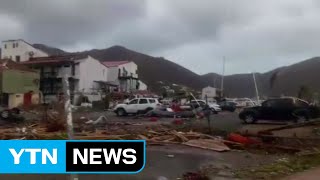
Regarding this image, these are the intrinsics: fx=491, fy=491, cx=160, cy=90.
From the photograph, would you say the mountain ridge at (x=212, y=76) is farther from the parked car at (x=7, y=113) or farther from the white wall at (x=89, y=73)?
the parked car at (x=7, y=113)

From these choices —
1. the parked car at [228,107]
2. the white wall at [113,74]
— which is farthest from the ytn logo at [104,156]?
the white wall at [113,74]

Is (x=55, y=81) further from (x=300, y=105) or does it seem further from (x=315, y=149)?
(x=315, y=149)

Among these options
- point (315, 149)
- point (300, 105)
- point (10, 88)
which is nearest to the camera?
point (315, 149)

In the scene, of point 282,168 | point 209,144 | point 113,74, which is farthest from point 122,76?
point 282,168

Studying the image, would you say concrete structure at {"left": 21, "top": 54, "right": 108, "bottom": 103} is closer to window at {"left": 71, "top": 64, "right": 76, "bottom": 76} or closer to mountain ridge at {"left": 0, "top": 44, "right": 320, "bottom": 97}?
window at {"left": 71, "top": 64, "right": 76, "bottom": 76}

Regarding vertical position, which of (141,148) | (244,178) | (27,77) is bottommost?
(244,178)

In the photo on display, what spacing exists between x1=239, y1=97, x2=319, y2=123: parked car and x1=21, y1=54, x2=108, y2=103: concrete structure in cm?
4239

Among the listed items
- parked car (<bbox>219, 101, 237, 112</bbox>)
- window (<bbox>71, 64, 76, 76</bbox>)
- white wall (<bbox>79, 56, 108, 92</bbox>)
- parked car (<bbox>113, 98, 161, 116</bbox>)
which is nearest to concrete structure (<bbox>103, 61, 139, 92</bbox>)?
white wall (<bbox>79, 56, 108, 92</bbox>)

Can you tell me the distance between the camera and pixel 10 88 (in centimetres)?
5269

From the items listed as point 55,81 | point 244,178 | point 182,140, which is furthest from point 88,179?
point 55,81

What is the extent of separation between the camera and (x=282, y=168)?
12.6m

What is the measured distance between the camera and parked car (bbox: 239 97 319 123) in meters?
27.6

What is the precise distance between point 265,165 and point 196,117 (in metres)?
20.8

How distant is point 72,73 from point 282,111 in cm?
5021
